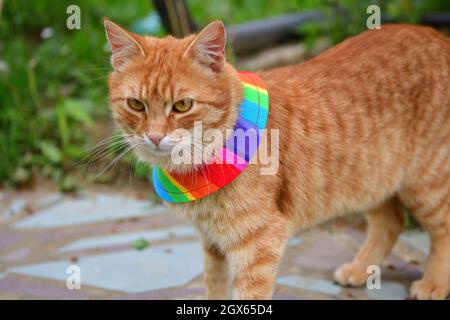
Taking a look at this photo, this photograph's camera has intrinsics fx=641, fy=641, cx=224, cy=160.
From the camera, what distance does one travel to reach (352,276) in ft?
10.3

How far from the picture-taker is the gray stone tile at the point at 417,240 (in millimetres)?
3477

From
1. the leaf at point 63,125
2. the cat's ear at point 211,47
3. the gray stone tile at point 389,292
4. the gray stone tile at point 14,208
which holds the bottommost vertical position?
the gray stone tile at point 389,292

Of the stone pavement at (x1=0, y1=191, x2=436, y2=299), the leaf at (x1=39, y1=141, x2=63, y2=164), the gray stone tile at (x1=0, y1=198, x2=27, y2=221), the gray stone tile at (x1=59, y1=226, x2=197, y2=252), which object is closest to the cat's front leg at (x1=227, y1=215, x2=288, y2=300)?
the stone pavement at (x1=0, y1=191, x2=436, y2=299)

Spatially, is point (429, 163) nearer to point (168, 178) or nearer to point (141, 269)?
point (168, 178)

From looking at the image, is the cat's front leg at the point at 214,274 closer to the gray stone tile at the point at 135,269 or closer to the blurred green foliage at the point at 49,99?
the gray stone tile at the point at 135,269

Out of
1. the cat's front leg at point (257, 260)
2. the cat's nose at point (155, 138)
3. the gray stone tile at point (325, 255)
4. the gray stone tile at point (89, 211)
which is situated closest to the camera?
the cat's nose at point (155, 138)

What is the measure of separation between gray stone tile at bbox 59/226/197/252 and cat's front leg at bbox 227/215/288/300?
3.56 ft

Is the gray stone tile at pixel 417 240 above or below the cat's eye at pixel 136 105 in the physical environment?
below

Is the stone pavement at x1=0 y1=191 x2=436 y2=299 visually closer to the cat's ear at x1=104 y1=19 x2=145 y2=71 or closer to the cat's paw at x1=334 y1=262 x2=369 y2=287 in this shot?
the cat's paw at x1=334 y1=262 x2=369 y2=287

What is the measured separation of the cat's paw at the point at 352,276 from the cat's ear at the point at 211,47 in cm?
129

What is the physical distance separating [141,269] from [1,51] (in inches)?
116

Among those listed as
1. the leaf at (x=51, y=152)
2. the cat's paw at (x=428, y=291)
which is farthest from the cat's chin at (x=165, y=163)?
the leaf at (x=51, y=152)

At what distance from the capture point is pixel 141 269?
329 cm

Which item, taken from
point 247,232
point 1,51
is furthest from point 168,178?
point 1,51
